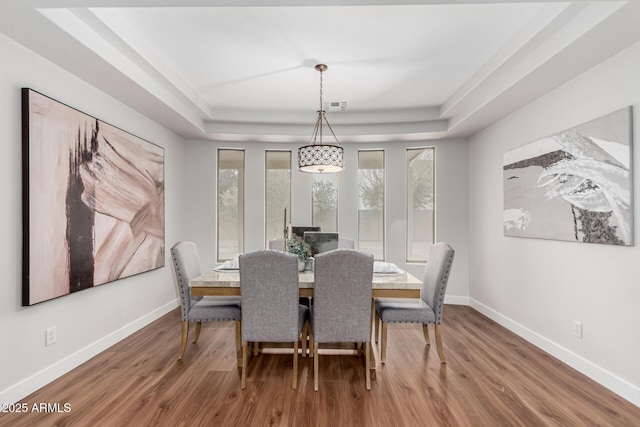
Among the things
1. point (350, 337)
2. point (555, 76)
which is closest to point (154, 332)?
point (350, 337)

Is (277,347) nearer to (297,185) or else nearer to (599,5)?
(297,185)

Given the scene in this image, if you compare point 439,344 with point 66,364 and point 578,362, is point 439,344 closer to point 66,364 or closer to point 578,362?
point 578,362

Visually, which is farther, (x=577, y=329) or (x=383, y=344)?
(x=383, y=344)

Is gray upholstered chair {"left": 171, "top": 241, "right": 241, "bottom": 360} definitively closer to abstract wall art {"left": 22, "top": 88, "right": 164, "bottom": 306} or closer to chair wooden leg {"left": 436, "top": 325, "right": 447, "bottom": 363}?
abstract wall art {"left": 22, "top": 88, "right": 164, "bottom": 306}

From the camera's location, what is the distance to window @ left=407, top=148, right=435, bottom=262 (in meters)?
4.85

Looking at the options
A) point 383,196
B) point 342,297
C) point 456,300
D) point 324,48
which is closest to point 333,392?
point 342,297

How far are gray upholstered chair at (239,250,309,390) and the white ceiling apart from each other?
158 cm

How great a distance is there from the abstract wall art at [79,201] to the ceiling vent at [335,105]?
2171 mm

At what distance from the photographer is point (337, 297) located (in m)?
2.30

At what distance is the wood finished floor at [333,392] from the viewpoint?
78.7 inches

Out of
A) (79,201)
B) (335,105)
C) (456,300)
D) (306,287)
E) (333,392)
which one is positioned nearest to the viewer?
(333,392)

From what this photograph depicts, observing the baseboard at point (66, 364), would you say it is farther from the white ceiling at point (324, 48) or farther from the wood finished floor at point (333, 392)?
the white ceiling at point (324, 48)

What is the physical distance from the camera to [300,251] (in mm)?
2852

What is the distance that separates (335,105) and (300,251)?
6.72ft
